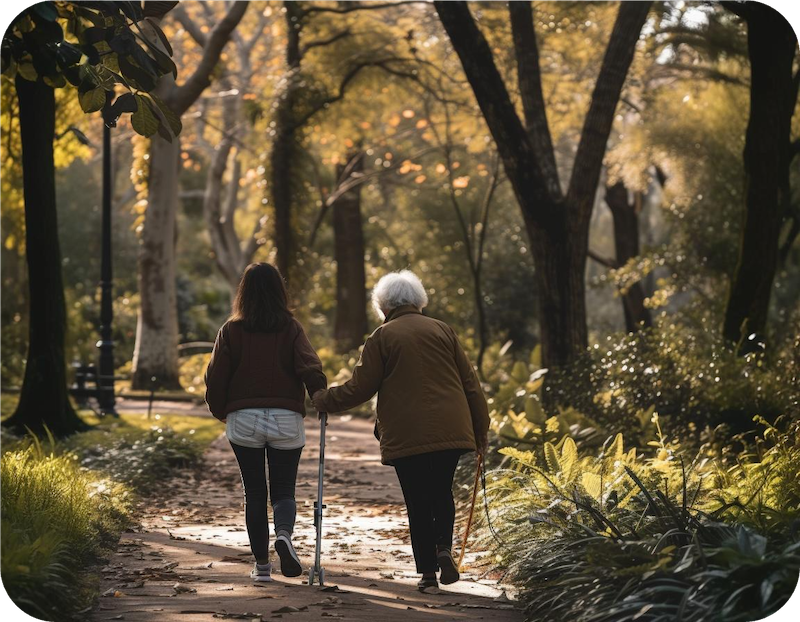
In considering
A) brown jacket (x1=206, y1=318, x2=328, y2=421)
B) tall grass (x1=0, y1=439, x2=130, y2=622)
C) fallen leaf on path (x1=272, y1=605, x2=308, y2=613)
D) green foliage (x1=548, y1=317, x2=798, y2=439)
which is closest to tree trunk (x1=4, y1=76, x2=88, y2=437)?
tall grass (x1=0, y1=439, x2=130, y2=622)

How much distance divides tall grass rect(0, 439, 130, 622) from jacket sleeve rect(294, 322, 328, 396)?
172cm

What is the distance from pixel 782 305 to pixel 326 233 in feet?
52.6

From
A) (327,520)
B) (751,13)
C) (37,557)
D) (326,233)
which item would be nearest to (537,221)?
(751,13)

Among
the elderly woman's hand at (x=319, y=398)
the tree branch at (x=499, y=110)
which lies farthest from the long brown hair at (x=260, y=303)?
the tree branch at (x=499, y=110)

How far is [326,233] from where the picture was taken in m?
40.8

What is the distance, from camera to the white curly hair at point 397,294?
738 centimetres

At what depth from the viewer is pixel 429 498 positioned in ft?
23.5

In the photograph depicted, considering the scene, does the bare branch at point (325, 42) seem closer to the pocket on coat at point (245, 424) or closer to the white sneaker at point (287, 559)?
the pocket on coat at point (245, 424)

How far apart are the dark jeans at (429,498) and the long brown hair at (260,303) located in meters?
1.15

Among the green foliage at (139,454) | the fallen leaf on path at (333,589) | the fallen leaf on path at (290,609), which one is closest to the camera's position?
the fallen leaf on path at (290,609)

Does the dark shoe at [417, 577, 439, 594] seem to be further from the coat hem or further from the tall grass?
the tall grass

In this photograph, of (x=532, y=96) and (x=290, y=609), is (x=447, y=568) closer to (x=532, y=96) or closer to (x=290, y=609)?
(x=290, y=609)

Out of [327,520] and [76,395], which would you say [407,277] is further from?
[76,395]

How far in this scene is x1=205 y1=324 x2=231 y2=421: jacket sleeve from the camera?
23.8 ft
